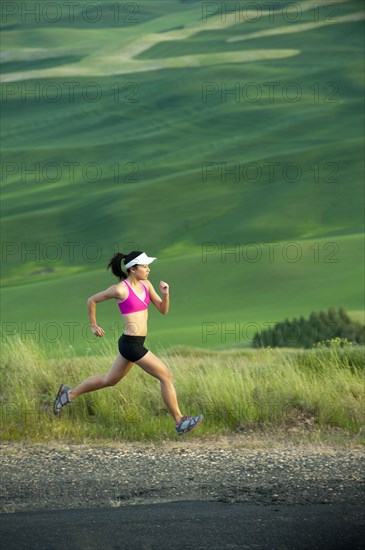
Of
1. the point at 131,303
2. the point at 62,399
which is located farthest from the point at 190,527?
the point at 62,399

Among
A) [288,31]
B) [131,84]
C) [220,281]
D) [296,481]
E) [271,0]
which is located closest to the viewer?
[296,481]

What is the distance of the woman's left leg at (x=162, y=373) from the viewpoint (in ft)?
30.4

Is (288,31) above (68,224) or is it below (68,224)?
above

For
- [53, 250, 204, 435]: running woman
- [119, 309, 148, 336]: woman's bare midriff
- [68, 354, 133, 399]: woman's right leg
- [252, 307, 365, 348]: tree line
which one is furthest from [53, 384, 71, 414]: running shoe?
[252, 307, 365, 348]: tree line

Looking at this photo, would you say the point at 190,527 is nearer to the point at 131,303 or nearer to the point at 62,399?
the point at 131,303

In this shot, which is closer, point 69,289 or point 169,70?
point 69,289

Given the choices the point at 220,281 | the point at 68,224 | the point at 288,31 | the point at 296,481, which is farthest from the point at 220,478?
the point at 288,31

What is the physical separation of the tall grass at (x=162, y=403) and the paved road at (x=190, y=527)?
3005 millimetres

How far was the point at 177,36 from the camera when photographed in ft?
447

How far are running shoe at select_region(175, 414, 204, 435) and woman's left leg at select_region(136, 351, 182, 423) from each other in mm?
46

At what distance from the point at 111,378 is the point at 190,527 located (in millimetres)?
3251

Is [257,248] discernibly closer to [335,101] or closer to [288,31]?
[335,101]

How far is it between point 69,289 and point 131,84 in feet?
259

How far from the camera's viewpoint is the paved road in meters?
6.07
